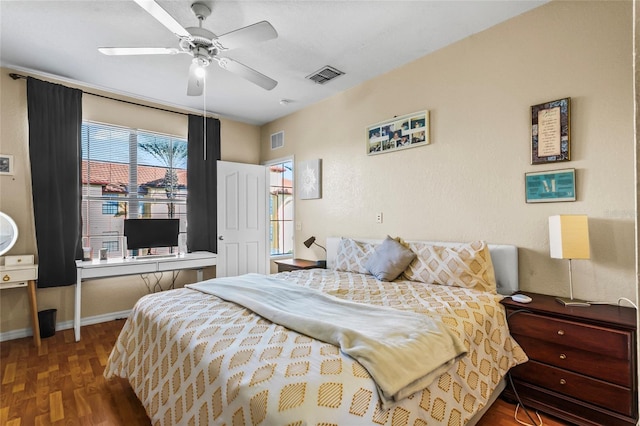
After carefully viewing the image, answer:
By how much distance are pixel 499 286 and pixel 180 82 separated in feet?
12.9

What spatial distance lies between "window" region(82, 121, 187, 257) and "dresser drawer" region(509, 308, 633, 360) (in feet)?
13.5

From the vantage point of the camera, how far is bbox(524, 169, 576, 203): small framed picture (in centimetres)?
224

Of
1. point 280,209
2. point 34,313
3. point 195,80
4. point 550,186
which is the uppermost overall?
point 195,80

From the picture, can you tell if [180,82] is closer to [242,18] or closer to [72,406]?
[242,18]

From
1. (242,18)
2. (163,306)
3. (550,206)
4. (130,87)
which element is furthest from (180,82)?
(550,206)

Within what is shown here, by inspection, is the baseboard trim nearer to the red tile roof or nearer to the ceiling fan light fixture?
the red tile roof

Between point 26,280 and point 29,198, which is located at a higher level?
point 29,198

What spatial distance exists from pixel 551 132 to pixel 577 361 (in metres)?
1.58

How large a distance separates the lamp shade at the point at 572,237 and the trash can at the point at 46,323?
468 cm

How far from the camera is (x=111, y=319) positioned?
383 centimetres

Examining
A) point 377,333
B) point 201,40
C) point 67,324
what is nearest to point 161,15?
point 201,40

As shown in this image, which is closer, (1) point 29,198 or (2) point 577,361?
(2) point 577,361

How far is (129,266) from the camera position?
137 inches

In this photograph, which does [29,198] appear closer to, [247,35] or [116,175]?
[116,175]
